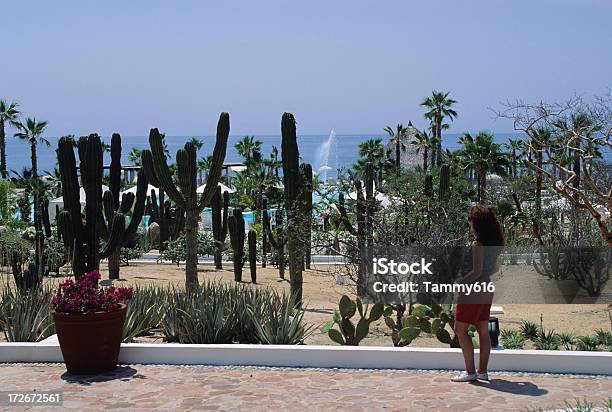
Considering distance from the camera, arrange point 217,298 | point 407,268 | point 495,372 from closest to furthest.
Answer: point 495,372
point 217,298
point 407,268

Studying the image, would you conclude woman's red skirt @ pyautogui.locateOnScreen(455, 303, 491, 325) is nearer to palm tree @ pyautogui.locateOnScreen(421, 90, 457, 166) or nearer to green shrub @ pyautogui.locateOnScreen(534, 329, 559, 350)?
green shrub @ pyautogui.locateOnScreen(534, 329, 559, 350)

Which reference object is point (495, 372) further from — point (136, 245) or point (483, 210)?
point (136, 245)

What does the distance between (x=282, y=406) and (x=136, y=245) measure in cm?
3101

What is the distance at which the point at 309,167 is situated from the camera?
21.9 metres

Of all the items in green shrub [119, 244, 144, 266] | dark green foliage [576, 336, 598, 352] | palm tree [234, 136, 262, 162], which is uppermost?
palm tree [234, 136, 262, 162]

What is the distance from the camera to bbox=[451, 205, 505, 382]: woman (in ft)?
24.2

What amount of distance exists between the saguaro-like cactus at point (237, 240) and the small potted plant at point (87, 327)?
19.5 meters

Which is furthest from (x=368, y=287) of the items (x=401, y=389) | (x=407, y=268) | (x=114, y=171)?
(x=114, y=171)

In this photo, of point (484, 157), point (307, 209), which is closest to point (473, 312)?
point (307, 209)

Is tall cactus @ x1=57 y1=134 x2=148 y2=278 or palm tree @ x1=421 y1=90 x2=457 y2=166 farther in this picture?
palm tree @ x1=421 y1=90 x2=457 y2=166

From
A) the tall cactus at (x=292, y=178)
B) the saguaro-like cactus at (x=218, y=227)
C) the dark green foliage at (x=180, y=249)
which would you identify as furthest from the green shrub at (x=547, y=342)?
the dark green foliage at (x=180, y=249)

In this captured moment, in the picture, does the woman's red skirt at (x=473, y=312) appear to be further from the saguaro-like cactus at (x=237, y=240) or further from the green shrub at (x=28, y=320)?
the saguaro-like cactus at (x=237, y=240)

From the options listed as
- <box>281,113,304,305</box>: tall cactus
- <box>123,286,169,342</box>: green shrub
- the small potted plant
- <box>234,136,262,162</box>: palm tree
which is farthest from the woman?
<box>234,136,262,162</box>: palm tree

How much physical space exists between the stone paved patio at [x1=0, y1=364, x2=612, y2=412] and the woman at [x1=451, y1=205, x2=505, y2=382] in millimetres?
228
